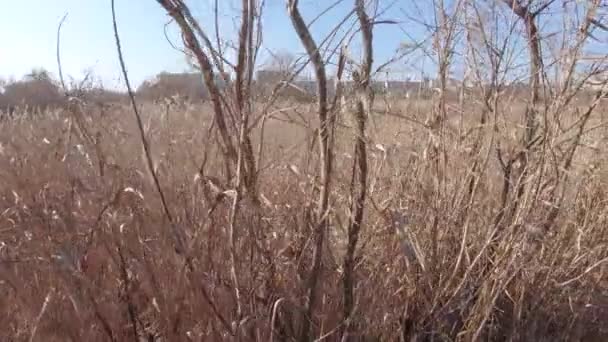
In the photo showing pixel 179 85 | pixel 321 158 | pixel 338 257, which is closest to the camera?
pixel 321 158

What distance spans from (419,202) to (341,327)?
1.51ft

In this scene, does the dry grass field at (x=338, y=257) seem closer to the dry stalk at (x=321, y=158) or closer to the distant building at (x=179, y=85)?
the dry stalk at (x=321, y=158)

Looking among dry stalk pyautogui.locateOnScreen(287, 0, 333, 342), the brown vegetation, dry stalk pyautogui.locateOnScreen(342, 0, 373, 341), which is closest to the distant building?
the brown vegetation

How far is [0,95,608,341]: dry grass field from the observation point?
4.77 feet

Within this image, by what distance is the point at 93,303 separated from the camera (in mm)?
1419

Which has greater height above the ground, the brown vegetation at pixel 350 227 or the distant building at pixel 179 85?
the distant building at pixel 179 85

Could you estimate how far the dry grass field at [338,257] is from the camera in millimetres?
1454

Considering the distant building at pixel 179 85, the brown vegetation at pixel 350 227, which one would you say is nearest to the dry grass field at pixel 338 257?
the brown vegetation at pixel 350 227

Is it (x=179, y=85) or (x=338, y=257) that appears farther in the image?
(x=179, y=85)

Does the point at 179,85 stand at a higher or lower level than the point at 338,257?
higher

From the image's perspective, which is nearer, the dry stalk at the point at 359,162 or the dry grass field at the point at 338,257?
the dry stalk at the point at 359,162

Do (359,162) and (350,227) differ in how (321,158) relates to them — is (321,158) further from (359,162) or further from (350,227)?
(350,227)

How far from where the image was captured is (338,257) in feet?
5.32

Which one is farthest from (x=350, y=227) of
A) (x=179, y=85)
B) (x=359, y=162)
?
(x=179, y=85)
